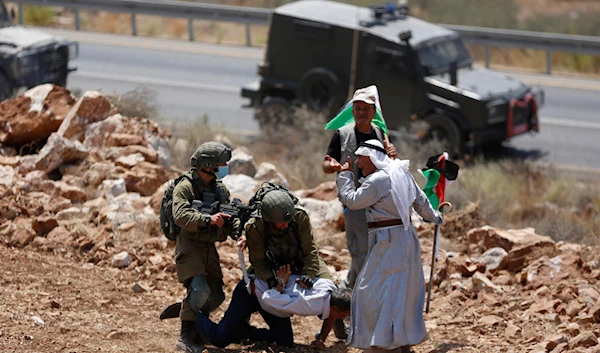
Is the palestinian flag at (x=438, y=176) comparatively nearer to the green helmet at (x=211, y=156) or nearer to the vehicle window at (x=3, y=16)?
the green helmet at (x=211, y=156)

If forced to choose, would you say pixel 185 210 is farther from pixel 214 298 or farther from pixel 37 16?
pixel 37 16

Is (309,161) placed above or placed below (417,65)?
below

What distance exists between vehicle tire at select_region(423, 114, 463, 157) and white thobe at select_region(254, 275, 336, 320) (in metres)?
7.44

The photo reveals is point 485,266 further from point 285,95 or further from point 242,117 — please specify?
point 242,117

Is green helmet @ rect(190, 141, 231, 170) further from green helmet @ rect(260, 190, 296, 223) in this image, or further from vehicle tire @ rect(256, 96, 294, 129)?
vehicle tire @ rect(256, 96, 294, 129)

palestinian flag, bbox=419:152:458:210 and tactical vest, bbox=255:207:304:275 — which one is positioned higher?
palestinian flag, bbox=419:152:458:210

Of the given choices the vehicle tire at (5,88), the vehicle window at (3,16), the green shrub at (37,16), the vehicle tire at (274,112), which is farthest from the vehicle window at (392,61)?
the green shrub at (37,16)

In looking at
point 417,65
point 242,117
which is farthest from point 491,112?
point 242,117

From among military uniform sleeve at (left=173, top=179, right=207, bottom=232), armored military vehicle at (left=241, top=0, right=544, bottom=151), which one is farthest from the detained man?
armored military vehicle at (left=241, top=0, right=544, bottom=151)

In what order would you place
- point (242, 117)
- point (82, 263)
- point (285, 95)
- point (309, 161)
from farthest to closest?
1. point (242, 117)
2. point (285, 95)
3. point (309, 161)
4. point (82, 263)

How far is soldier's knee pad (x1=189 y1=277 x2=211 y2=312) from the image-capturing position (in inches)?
271

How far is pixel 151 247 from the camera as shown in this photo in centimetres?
905

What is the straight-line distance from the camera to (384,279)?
21.9 ft

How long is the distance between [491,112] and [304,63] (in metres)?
2.92
